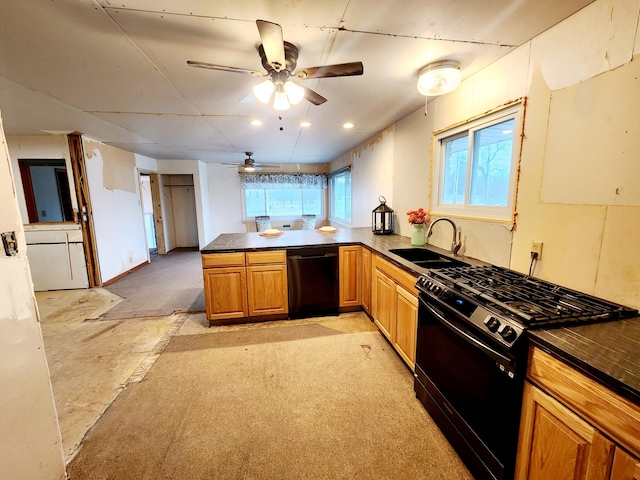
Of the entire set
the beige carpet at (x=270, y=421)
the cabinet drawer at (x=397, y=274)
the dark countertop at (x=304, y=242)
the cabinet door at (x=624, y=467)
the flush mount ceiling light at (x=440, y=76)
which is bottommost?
the beige carpet at (x=270, y=421)

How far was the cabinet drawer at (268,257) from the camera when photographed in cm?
264

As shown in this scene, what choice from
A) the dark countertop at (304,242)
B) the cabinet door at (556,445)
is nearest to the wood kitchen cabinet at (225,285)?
the dark countertop at (304,242)

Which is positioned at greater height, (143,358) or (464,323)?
(464,323)

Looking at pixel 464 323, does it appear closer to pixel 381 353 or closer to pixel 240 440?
pixel 381 353

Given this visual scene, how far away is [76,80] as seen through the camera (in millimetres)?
1991

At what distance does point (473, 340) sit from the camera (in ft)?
3.84

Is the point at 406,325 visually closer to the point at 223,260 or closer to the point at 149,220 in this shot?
the point at 223,260

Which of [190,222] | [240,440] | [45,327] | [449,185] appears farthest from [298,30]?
[190,222]

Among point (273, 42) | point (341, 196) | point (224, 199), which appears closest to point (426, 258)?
point (273, 42)

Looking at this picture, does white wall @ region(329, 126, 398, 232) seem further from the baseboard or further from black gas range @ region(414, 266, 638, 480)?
the baseboard

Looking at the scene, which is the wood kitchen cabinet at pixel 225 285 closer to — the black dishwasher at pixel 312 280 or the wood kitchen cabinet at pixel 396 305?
the black dishwasher at pixel 312 280

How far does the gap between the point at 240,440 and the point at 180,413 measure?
0.48m

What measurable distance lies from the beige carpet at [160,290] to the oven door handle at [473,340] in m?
2.75

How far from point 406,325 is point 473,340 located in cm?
78
